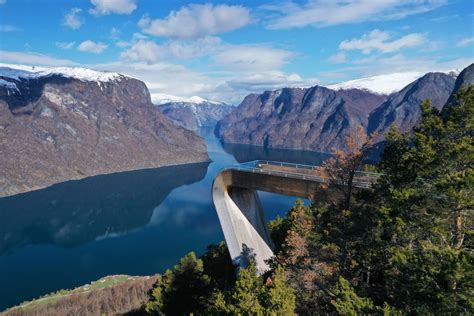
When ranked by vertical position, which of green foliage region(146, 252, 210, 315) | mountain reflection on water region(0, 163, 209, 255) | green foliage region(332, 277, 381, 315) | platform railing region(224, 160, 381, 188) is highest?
platform railing region(224, 160, 381, 188)

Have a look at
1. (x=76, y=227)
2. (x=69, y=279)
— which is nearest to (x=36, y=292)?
(x=69, y=279)

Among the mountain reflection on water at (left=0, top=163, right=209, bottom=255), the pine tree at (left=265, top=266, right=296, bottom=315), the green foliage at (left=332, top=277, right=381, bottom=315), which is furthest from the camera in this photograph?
the mountain reflection on water at (left=0, top=163, right=209, bottom=255)

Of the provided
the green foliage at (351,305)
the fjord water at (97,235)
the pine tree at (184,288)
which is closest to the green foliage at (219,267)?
the pine tree at (184,288)

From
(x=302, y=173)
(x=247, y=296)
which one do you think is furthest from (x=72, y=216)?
(x=247, y=296)

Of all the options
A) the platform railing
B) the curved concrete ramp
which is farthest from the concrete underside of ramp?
the platform railing

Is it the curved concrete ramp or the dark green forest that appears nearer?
the dark green forest

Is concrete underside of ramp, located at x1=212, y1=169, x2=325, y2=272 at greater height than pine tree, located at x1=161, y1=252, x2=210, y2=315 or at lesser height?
greater

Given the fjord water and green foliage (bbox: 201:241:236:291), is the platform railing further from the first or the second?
the fjord water
